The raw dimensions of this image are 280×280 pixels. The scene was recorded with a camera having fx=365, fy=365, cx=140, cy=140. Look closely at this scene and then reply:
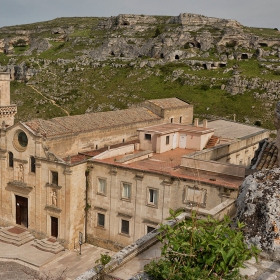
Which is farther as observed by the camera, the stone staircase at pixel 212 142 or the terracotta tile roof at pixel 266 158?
the stone staircase at pixel 212 142

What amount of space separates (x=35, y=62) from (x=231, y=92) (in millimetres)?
54115

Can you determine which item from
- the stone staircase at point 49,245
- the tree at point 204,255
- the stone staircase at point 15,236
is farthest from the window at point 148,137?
the tree at point 204,255

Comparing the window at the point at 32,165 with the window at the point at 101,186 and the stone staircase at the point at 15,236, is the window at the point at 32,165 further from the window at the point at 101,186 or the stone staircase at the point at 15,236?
the window at the point at 101,186

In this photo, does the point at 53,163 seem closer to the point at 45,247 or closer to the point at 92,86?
the point at 45,247

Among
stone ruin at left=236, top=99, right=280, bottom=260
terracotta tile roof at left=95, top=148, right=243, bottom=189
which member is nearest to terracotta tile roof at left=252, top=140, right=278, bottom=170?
terracotta tile roof at left=95, top=148, right=243, bottom=189

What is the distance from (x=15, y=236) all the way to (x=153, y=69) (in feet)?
189

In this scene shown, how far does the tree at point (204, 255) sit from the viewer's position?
5.21m

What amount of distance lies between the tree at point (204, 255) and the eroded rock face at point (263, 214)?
25 cm

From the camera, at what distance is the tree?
521cm

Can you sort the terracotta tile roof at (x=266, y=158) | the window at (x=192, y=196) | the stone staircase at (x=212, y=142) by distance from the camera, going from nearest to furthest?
1. the terracotta tile roof at (x=266, y=158)
2. the window at (x=192, y=196)
3. the stone staircase at (x=212, y=142)

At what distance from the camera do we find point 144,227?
26203mm

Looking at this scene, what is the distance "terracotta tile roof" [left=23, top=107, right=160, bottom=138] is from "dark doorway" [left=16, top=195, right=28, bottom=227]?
242 inches

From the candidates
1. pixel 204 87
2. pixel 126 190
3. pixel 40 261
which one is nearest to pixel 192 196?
pixel 126 190

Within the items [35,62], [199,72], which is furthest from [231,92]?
[35,62]
